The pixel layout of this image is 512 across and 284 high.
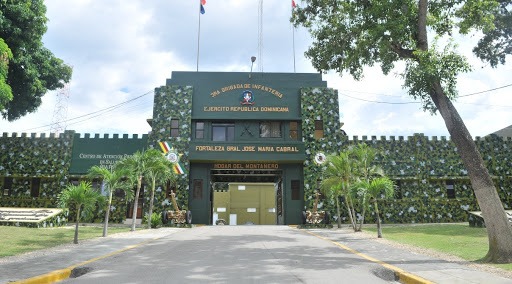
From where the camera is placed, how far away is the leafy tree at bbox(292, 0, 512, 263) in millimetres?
10289

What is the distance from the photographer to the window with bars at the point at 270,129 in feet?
92.7

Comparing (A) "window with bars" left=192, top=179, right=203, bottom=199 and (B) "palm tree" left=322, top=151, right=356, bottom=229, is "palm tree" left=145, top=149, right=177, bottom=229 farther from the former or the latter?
(B) "palm tree" left=322, top=151, right=356, bottom=229

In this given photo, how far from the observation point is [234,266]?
8.63 metres

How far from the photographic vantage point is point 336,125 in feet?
92.3

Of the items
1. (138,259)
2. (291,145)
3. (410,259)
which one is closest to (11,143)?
(291,145)

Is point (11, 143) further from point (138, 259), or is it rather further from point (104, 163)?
point (138, 259)

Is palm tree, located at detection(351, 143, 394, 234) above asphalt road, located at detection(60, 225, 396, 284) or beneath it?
above

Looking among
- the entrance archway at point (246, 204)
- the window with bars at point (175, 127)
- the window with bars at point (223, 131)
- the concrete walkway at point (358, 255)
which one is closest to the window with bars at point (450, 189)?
the window with bars at point (223, 131)

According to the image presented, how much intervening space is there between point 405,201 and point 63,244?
22.7 metres

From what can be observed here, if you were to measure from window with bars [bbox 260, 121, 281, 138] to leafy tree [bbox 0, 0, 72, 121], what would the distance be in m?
15.0

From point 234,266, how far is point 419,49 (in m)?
8.61

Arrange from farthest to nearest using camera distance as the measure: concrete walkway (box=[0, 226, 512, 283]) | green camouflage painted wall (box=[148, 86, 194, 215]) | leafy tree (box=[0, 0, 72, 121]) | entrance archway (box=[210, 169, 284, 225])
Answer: entrance archway (box=[210, 169, 284, 225]) < green camouflage painted wall (box=[148, 86, 194, 215]) < leafy tree (box=[0, 0, 72, 121]) < concrete walkway (box=[0, 226, 512, 283])

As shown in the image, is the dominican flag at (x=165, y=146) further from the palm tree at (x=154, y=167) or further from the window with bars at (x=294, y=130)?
the window with bars at (x=294, y=130)

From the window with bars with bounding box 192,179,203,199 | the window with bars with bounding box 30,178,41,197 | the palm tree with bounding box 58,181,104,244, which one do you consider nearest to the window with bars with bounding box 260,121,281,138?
the window with bars with bounding box 192,179,203,199
